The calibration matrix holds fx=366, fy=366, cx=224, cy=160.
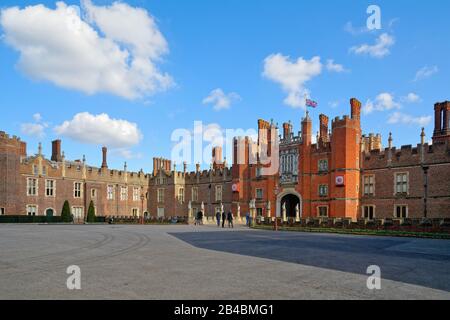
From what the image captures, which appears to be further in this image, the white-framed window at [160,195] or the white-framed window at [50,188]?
the white-framed window at [160,195]

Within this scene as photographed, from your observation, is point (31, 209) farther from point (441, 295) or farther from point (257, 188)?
point (441, 295)

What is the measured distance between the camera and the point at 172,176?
177 feet

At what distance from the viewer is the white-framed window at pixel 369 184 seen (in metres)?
34.9

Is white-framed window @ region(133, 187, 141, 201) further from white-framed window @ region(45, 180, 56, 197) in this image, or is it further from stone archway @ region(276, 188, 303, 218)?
stone archway @ region(276, 188, 303, 218)

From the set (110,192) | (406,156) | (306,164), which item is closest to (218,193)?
(306,164)

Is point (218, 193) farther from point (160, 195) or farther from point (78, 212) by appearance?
point (78, 212)

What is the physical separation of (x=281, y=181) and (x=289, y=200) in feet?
9.54

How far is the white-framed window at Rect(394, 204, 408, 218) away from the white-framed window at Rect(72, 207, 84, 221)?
38.0 meters

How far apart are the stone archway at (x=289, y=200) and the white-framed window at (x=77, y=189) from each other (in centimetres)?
2708

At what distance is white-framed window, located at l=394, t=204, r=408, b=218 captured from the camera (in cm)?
3251

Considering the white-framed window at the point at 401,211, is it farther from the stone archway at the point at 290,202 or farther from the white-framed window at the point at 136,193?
the white-framed window at the point at 136,193

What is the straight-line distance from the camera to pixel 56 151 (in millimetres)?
52062

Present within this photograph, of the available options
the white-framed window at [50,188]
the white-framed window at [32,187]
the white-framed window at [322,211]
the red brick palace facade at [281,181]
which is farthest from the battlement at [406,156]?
the white-framed window at [32,187]
